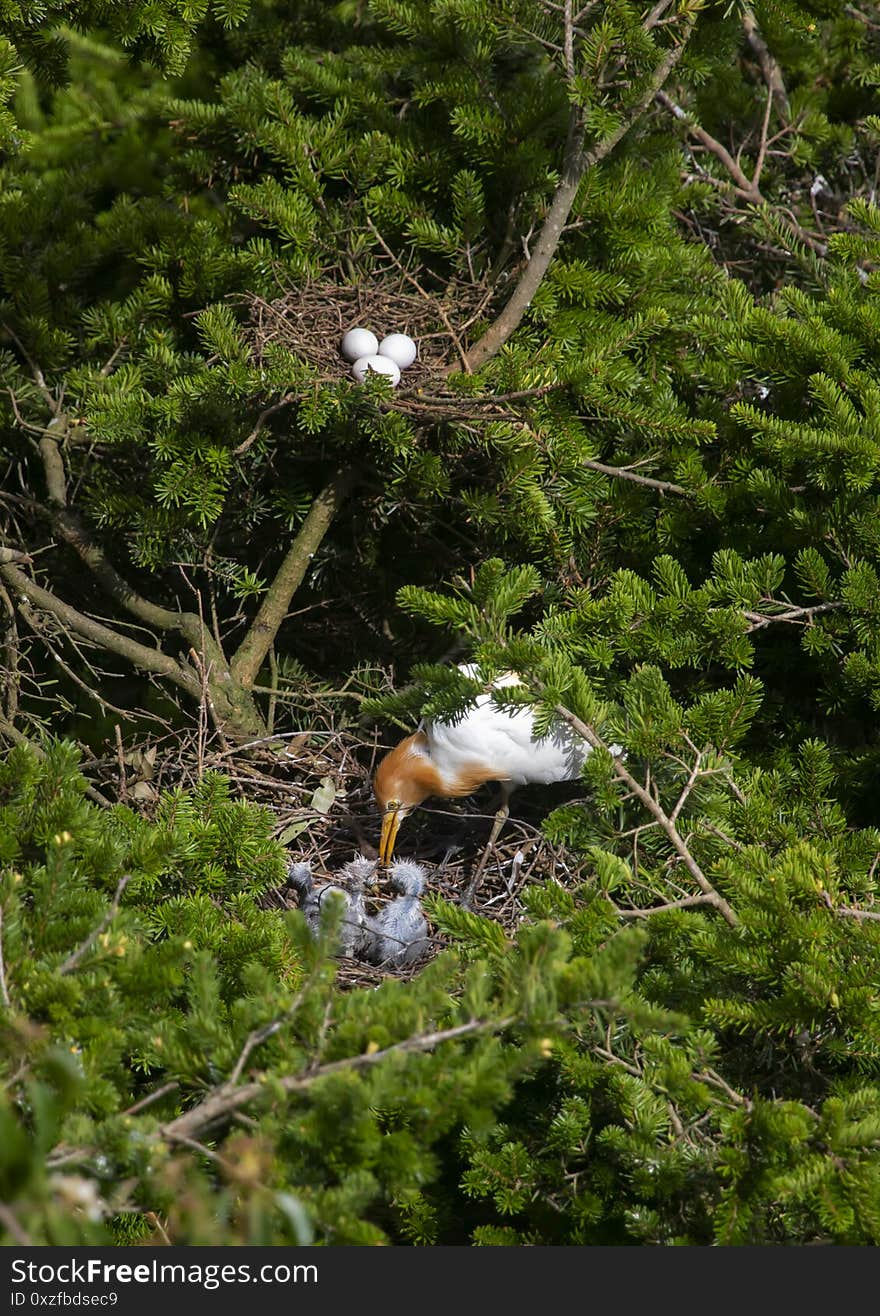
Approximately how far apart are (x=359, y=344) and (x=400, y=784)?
96 cm

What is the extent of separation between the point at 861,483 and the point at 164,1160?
1.70 m

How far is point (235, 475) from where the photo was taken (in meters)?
2.88

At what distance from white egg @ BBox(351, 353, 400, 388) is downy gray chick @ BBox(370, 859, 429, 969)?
1.09 metres

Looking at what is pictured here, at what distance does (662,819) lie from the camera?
80.7 inches

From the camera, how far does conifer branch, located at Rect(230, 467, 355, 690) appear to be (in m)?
2.87

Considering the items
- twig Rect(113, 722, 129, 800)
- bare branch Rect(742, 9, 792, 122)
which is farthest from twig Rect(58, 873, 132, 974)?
bare branch Rect(742, 9, 792, 122)

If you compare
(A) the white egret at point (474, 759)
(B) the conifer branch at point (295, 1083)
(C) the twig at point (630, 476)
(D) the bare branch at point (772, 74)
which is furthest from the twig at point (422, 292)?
(B) the conifer branch at point (295, 1083)

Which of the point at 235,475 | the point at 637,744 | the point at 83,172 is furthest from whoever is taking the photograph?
the point at 83,172

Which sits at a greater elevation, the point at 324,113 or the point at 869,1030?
the point at 324,113

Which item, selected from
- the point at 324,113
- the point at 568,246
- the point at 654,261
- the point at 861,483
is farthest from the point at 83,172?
the point at 861,483

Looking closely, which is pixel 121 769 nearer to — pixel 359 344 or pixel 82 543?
pixel 82 543

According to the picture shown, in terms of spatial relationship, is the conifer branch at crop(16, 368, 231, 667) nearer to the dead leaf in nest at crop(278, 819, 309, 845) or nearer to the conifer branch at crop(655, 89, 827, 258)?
the dead leaf in nest at crop(278, 819, 309, 845)

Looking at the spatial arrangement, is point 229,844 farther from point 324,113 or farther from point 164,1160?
point 324,113

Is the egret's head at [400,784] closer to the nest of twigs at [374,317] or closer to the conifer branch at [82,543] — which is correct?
the conifer branch at [82,543]
